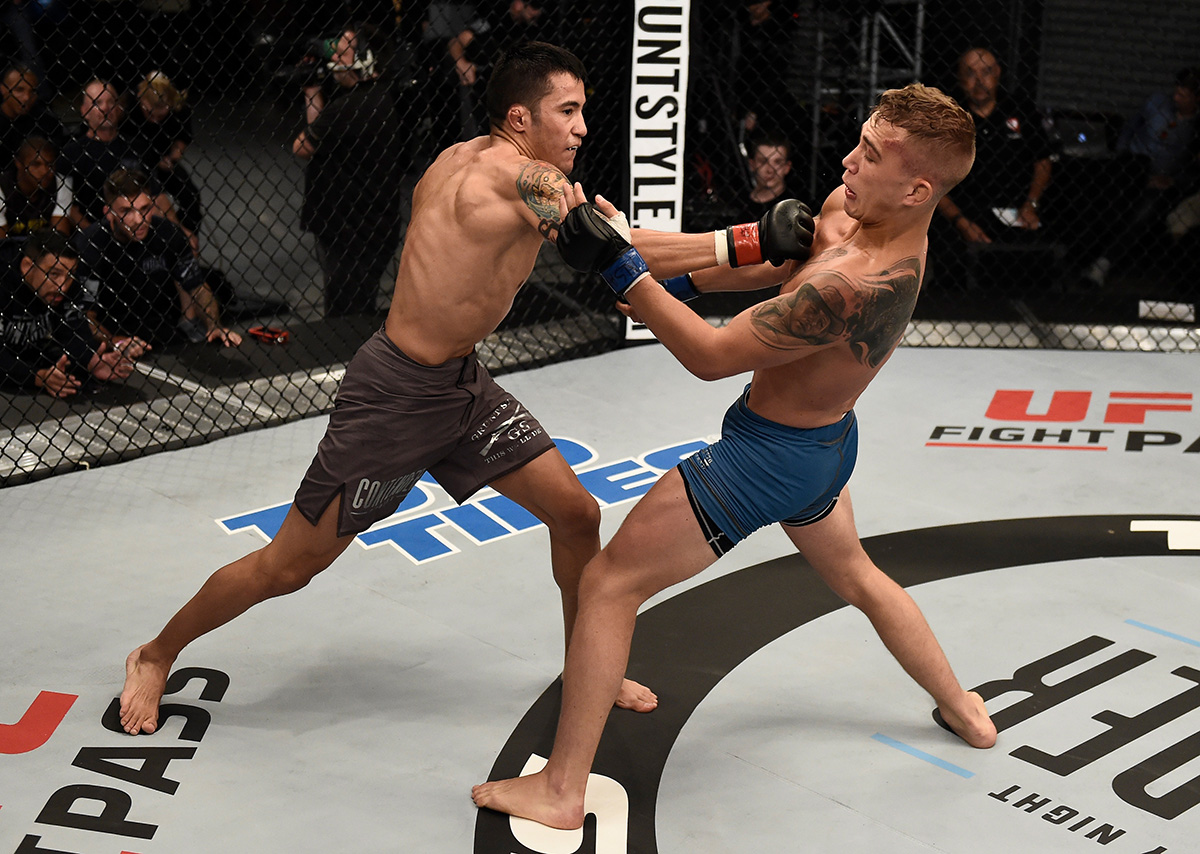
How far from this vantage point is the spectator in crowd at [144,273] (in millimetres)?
4312

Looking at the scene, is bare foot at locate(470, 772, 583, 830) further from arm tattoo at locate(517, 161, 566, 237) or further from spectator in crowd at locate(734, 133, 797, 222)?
spectator in crowd at locate(734, 133, 797, 222)

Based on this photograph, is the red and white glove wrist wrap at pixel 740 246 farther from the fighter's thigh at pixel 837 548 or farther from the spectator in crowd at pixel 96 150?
the spectator in crowd at pixel 96 150

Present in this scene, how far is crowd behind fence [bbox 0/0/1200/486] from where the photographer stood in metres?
4.32

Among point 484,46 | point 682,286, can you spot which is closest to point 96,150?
point 484,46

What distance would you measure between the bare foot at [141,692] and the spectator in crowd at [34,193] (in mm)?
2442

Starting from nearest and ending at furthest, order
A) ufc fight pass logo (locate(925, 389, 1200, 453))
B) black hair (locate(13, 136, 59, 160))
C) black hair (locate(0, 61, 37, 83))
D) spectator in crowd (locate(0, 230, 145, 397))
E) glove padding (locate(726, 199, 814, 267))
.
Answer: glove padding (locate(726, 199, 814, 267))
ufc fight pass logo (locate(925, 389, 1200, 453))
spectator in crowd (locate(0, 230, 145, 397))
black hair (locate(13, 136, 59, 160))
black hair (locate(0, 61, 37, 83))

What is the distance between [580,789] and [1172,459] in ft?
8.79

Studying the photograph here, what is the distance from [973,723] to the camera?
2.30 m

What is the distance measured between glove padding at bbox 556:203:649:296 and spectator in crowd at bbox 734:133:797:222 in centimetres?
349

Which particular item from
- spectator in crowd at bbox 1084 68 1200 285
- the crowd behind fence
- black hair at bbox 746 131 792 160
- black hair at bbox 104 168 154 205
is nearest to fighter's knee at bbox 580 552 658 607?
the crowd behind fence

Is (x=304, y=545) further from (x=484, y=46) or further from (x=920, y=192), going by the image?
(x=484, y=46)

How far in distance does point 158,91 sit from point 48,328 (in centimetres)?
102

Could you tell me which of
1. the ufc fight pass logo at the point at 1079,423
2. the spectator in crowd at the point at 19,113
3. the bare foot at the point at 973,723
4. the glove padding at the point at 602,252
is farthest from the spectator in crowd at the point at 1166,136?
the spectator in crowd at the point at 19,113

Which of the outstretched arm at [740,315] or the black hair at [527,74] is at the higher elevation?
the black hair at [527,74]
